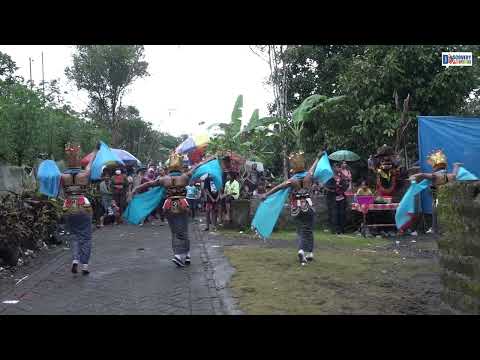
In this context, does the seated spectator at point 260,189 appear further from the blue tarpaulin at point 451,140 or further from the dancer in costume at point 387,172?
the blue tarpaulin at point 451,140

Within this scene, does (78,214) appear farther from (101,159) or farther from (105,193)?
(105,193)

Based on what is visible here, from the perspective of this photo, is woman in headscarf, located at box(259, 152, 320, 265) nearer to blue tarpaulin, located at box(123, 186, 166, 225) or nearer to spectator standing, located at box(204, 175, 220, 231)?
blue tarpaulin, located at box(123, 186, 166, 225)

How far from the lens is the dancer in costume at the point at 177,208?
9219 millimetres

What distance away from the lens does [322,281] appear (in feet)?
24.6

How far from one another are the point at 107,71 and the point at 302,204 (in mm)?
25990

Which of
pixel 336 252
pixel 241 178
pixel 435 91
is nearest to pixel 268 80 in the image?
pixel 241 178

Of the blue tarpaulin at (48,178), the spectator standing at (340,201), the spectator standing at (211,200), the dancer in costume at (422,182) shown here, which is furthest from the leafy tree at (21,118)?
the dancer in costume at (422,182)

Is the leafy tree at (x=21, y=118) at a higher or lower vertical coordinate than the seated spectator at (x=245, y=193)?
higher

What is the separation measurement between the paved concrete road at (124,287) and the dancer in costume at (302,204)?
5.82 ft

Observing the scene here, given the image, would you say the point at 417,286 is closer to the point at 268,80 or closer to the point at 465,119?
the point at 465,119

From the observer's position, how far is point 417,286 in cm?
725

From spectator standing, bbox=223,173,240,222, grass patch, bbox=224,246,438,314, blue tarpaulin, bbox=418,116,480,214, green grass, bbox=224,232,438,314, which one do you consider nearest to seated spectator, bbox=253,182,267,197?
spectator standing, bbox=223,173,240,222

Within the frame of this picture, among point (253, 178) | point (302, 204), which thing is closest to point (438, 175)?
point (302, 204)

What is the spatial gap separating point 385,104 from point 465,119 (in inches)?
143
